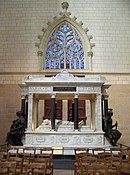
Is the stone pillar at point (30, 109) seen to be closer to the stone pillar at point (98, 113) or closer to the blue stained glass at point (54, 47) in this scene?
the stone pillar at point (98, 113)

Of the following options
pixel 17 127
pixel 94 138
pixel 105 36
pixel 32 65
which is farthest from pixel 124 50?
pixel 17 127

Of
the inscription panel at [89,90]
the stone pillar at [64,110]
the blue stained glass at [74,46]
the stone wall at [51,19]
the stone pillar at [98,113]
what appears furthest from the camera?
the blue stained glass at [74,46]

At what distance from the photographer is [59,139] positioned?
30.1 feet

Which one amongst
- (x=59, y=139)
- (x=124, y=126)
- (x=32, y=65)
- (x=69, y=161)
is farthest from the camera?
(x=32, y=65)

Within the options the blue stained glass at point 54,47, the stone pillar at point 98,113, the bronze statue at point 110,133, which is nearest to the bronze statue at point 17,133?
the stone pillar at point 98,113

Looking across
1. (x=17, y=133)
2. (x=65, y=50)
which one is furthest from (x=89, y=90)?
(x=65, y=50)

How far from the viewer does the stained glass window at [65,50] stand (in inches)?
537

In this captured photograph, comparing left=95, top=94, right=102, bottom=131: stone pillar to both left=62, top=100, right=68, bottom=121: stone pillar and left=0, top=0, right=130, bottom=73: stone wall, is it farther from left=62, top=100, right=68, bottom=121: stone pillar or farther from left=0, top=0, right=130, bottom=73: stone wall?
left=0, top=0, right=130, bottom=73: stone wall

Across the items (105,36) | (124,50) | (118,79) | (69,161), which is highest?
(105,36)

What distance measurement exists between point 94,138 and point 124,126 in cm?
390

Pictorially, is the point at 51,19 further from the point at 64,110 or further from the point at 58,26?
the point at 64,110

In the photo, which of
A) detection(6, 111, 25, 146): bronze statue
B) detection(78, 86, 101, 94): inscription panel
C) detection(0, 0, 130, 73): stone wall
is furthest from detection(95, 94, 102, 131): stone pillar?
detection(0, 0, 130, 73): stone wall

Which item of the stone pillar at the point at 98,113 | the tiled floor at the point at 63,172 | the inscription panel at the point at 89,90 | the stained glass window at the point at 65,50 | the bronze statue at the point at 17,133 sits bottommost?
→ the tiled floor at the point at 63,172

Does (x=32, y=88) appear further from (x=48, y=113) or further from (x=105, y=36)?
(x=105, y=36)
